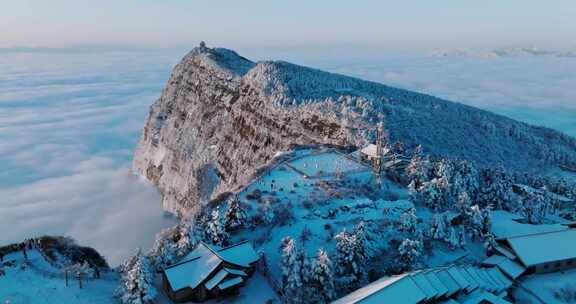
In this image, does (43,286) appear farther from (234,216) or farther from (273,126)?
(273,126)

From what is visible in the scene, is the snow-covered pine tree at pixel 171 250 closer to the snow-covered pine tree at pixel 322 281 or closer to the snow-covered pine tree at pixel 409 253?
the snow-covered pine tree at pixel 322 281

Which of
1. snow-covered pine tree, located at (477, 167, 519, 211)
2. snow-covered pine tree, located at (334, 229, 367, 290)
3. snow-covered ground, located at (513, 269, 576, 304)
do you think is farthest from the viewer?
snow-covered pine tree, located at (477, 167, 519, 211)

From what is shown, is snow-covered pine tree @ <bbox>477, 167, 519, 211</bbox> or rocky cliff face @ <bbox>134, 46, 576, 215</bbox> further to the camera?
rocky cliff face @ <bbox>134, 46, 576, 215</bbox>

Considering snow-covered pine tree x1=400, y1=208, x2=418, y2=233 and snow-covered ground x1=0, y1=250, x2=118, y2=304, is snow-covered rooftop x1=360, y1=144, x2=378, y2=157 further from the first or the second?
snow-covered ground x1=0, y1=250, x2=118, y2=304

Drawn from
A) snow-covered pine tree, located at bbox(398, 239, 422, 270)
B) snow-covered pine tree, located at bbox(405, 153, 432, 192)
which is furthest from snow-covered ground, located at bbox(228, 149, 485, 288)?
snow-covered pine tree, located at bbox(398, 239, 422, 270)

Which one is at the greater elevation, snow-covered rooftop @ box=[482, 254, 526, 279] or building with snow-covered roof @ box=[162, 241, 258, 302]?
building with snow-covered roof @ box=[162, 241, 258, 302]

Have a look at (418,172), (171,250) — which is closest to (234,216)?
(171,250)
